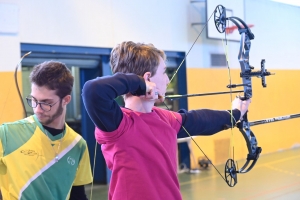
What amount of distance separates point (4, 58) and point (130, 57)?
2506 mm

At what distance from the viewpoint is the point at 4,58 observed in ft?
11.4

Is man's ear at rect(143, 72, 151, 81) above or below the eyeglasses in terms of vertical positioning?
above

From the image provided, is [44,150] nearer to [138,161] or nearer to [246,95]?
[138,161]

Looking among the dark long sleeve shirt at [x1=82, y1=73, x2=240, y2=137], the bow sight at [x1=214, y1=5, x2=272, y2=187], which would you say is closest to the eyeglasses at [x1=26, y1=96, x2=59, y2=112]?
the dark long sleeve shirt at [x1=82, y1=73, x2=240, y2=137]

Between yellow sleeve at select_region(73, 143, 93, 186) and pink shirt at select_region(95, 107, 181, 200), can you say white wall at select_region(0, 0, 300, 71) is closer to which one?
yellow sleeve at select_region(73, 143, 93, 186)

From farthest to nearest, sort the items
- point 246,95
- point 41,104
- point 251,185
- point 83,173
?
point 251,185, point 246,95, point 83,173, point 41,104

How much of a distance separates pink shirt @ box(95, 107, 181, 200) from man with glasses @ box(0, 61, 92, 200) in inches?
10.5

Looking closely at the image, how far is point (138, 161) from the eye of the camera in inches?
46.2

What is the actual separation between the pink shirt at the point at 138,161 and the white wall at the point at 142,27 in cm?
253

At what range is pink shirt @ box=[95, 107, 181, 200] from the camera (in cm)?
116

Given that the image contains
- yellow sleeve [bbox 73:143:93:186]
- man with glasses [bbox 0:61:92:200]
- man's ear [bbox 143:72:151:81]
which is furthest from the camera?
yellow sleeve [bbox 73:143:93:186]

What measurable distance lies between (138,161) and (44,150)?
1.28ft

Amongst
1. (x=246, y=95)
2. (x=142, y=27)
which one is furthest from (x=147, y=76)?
(x=142, y=27)

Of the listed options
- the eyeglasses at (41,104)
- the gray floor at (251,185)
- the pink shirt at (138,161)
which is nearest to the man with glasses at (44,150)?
the eyeglasses at (41,104)
